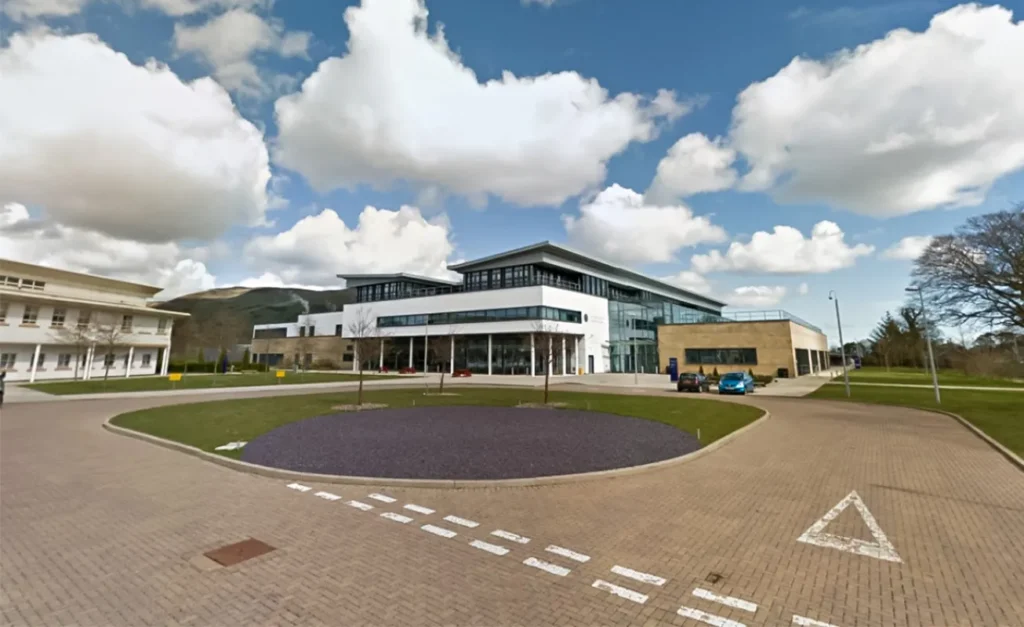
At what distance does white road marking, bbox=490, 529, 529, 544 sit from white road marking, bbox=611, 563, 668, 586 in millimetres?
1327

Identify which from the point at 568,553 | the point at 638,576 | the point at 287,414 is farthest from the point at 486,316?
the point at 638,576

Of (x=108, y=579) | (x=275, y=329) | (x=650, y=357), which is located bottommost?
(x=108, y=579)

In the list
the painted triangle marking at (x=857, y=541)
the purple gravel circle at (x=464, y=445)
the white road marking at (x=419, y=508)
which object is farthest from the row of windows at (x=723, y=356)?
the white road marking at (x=419, y=508)

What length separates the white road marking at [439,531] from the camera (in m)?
6.20

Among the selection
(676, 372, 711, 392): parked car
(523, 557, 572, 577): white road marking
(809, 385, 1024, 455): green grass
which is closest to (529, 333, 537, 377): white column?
(676, 372, 711, 392): parked car

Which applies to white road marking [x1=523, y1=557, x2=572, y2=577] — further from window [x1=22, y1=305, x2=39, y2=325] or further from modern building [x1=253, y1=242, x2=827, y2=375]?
window [x1=22, y1=305, x2=39, y2=325]

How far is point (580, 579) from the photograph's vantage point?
4.90 m

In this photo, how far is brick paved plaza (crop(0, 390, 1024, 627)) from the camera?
14.1 feet

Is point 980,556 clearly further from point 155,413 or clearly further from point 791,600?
point 155,413

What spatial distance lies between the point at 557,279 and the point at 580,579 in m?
56.4

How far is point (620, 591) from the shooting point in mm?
4645

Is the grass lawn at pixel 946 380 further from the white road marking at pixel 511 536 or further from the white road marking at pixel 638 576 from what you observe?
the white road marking at pixel 511 536

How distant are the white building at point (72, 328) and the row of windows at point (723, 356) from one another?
58.2 meters

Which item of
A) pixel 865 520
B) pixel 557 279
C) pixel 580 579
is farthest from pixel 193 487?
pixel 557 279
